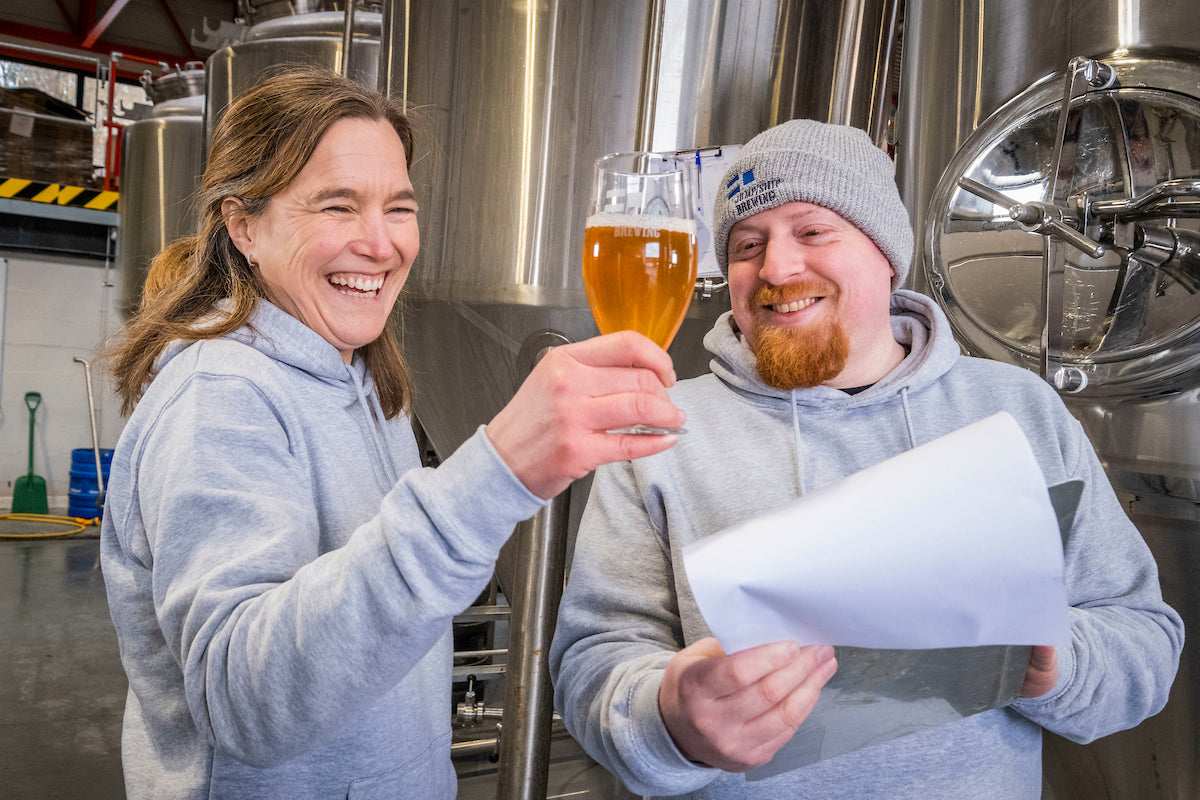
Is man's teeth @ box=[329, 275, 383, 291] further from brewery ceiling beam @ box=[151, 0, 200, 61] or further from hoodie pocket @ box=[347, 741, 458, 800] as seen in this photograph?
brewery ceiling beam @ box=[151, 0, 200, 61]

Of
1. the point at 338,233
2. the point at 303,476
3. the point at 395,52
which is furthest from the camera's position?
the point at 395,52

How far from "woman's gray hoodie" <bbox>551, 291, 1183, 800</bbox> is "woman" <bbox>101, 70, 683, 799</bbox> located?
0.24 m

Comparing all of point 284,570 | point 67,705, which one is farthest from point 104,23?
point 284,570

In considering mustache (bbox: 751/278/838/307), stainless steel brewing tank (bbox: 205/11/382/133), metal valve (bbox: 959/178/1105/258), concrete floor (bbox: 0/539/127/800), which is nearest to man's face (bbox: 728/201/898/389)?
mustache (bbox: 751/278/838/307)

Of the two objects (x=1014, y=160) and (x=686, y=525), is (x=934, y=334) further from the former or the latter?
(x=686, y=525)

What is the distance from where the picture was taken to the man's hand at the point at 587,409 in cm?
59

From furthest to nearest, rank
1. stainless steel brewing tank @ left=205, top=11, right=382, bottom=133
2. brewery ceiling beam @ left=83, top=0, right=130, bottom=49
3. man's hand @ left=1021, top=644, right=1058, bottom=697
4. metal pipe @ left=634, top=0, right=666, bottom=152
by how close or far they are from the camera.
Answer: brewery ceiling beam @ left=83, top=0, right=130, bottom=49 < stainless steel brewing tank @ left=205, top=11, right=382, bottom=133 < metal pipe @ left=634, top=0, right=666, bottom=152 < man's hand @ left=1021, top=644, right=1058, bottom=697

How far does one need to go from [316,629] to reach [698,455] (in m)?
0.72

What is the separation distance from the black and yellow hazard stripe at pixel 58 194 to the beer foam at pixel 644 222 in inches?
319

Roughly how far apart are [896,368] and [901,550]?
2.60 ft

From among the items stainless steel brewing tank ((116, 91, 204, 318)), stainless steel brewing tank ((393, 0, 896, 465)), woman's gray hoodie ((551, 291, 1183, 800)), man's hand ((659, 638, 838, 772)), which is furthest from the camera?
stainless steel brewing tank ((116, 91, 204, 318))

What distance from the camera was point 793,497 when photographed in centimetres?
128

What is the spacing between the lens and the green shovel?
26.0ft

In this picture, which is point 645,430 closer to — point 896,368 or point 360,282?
point 360,282
